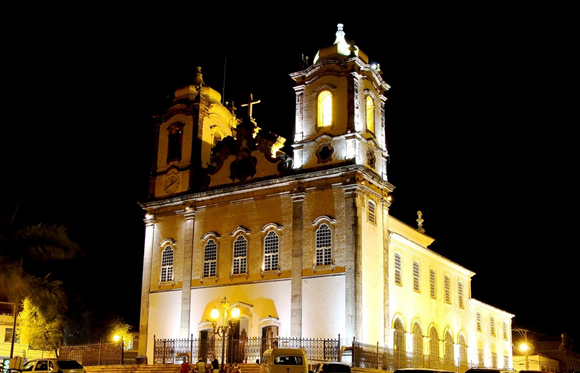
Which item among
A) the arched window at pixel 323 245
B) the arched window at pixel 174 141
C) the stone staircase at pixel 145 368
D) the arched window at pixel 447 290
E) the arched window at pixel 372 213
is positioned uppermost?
the arched window at pixel 174 141

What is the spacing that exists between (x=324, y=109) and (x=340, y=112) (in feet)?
4.02

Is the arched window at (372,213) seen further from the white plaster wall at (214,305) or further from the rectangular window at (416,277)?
the rectangular window at (416,277)

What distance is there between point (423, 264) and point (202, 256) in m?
12.1

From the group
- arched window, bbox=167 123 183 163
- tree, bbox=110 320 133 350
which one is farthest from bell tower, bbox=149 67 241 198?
tree, bbox=110 320 133 350

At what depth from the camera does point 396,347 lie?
34000 millimetres

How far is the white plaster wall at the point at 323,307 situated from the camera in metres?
30.6

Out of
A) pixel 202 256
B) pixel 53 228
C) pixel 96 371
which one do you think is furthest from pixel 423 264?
pixel 53 228

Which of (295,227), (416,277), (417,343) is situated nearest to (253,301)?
(295,227)

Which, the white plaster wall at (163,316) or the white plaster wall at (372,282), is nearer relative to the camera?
the white plaster wall at (372,282)

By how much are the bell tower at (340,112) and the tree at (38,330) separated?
24.3 metres

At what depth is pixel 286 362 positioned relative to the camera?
24.8m

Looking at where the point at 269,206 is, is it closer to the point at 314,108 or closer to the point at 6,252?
the point at 314,108

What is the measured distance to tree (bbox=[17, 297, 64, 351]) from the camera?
48.3 meters

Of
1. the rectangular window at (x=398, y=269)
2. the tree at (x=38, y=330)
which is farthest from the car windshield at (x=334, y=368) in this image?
the tree at (x=38, y=330)
